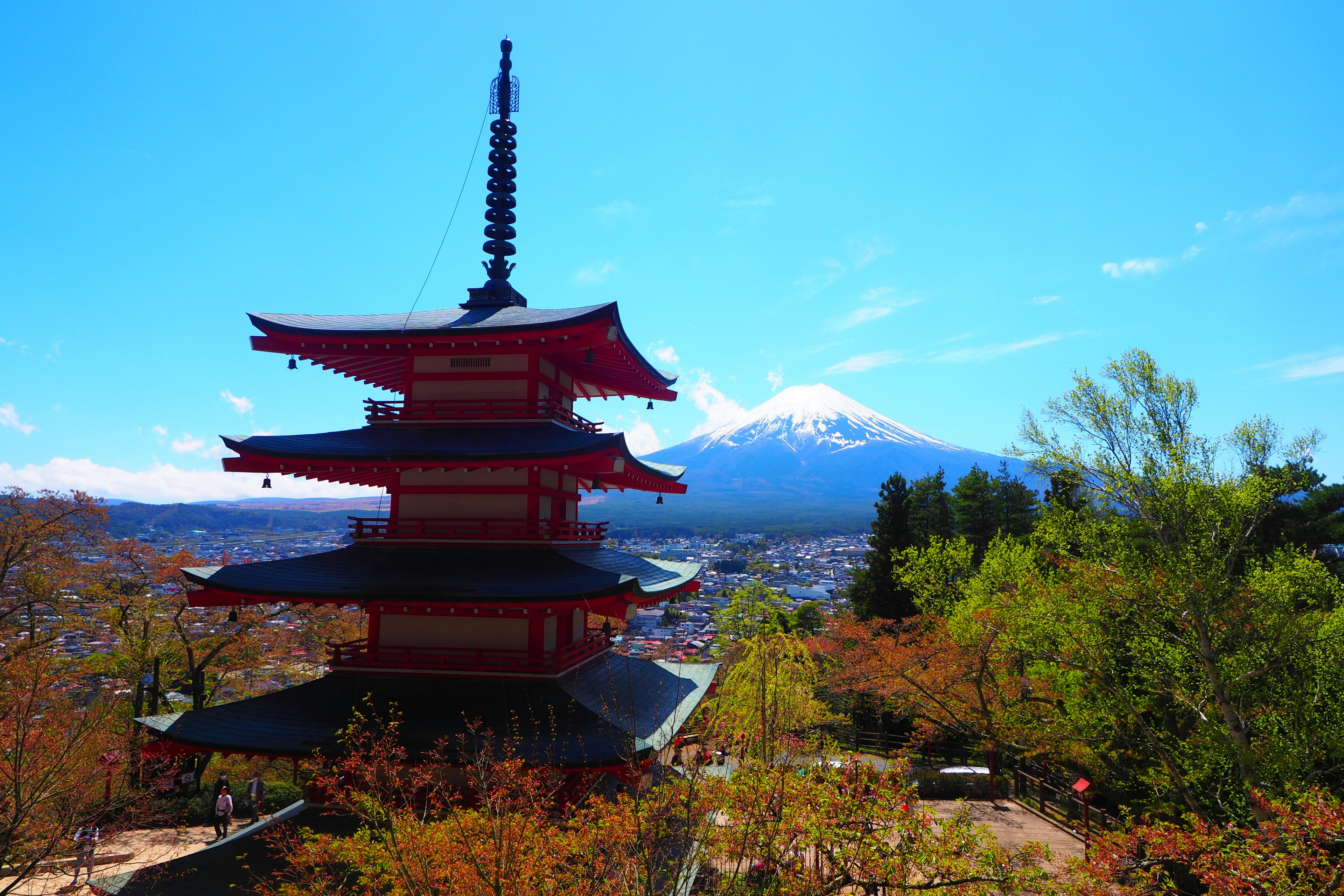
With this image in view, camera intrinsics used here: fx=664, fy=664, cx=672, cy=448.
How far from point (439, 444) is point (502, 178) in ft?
22.5

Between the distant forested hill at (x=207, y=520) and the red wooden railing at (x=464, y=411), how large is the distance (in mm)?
66903

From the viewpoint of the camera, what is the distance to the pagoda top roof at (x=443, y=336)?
36.6ft

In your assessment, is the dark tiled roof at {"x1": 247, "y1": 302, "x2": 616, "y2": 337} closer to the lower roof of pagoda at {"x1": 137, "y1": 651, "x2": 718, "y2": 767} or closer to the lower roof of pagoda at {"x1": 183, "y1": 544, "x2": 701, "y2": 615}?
the lower roof of pagoda at {"x1": 183, "y1": 544, "x2": 701, "y2": 615}

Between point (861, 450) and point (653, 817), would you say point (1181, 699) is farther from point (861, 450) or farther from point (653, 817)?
point (861, 450)

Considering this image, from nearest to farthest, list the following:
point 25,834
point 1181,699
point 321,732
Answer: point 321,732
point 25,834
point 1181,699

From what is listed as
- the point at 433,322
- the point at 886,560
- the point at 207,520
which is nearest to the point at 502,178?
the point at 433,322

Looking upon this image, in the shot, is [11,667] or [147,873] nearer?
[147,873]

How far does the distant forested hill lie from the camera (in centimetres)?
8525

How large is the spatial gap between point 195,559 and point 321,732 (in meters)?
19.9

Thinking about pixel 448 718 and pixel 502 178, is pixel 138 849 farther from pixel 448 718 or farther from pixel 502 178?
pixel 502 178

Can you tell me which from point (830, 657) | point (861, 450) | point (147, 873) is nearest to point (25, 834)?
point (147, 873)

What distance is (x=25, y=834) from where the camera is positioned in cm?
1202

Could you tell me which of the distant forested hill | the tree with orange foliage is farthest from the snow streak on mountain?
the tree with orange foliage

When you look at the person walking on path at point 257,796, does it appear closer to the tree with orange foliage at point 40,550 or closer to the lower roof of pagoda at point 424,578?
the lower roof of pagoda at point 424,578
